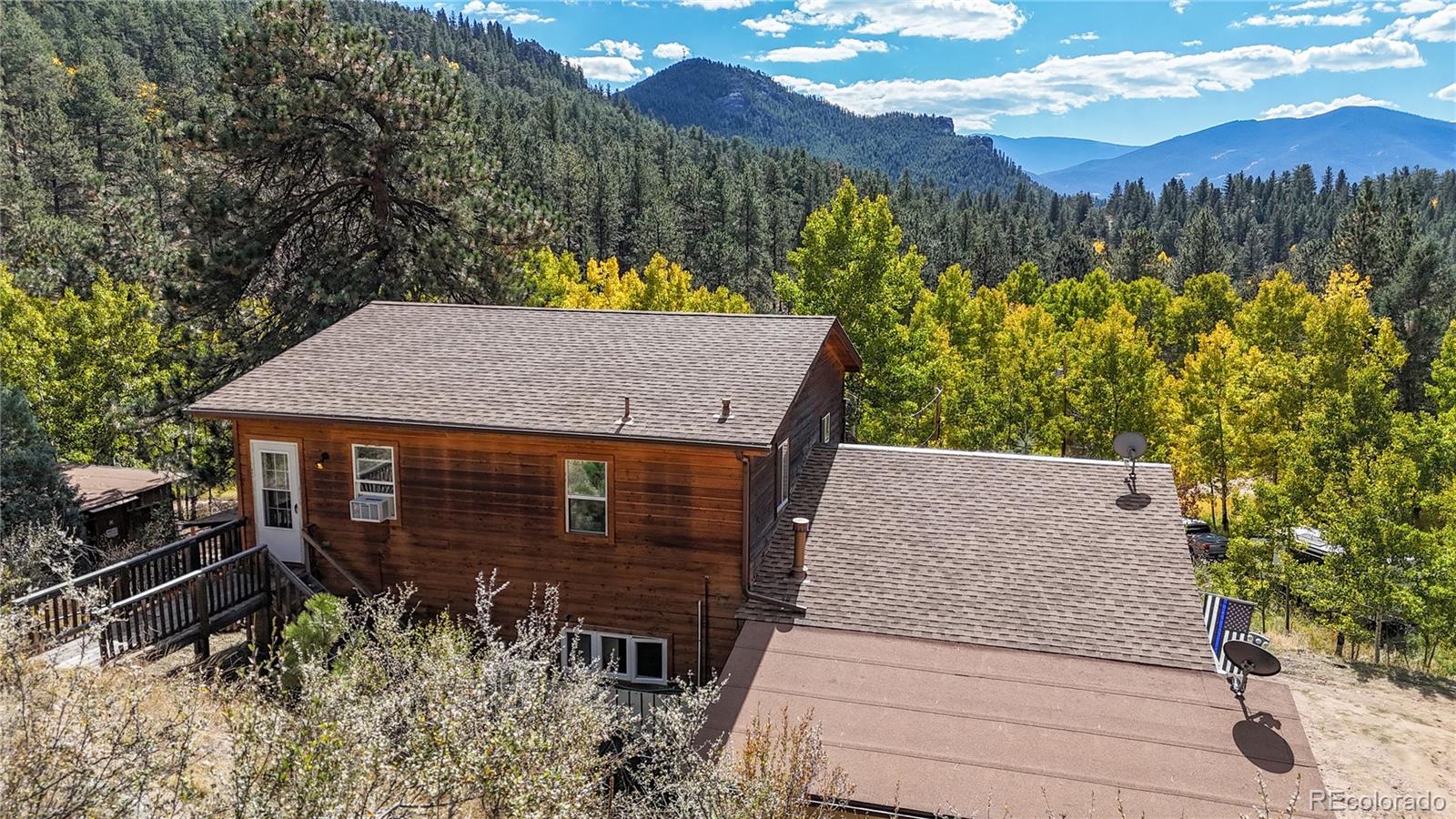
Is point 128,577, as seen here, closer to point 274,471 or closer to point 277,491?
point 277,491

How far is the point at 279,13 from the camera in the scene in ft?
68.0

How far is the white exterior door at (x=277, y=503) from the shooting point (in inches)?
533

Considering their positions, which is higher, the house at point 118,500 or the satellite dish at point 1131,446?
the satellite dish at point 1131,446

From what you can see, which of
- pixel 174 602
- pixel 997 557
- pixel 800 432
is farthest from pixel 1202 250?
pixel 174 602

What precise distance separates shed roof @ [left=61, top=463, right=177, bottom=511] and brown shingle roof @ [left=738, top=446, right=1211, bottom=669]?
1844 cm

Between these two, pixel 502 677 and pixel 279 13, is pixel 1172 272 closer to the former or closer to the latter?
pixel 279 13

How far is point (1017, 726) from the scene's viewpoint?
30.4 ft

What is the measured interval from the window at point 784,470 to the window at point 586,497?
2885 millimetres

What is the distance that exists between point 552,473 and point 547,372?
6.66ft

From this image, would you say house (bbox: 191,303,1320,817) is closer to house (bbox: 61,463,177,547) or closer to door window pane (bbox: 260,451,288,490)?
door window pane (bbox: 260,451,288,490)

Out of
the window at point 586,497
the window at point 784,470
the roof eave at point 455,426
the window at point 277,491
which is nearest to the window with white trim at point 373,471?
the roof eave at point 455,426

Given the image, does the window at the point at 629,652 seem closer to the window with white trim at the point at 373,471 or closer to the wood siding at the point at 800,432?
the wood siding at the point at 800,432

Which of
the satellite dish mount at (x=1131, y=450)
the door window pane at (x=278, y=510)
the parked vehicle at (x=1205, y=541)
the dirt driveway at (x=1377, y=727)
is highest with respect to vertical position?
the satellite dish mount at (x=1131, y=450)

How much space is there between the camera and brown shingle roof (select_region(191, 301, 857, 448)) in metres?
12.2
